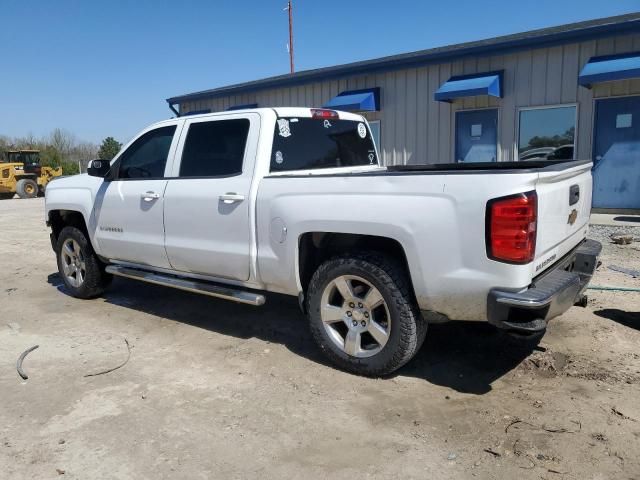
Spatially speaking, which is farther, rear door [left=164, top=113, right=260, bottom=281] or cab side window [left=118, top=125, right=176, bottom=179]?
cab side window [left=118, top=125, right=176, bottom=179]

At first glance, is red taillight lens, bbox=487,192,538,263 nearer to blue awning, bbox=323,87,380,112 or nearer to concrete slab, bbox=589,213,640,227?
concrete slab, bbox=589,213,640,227

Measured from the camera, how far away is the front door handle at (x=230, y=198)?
4.20 metres

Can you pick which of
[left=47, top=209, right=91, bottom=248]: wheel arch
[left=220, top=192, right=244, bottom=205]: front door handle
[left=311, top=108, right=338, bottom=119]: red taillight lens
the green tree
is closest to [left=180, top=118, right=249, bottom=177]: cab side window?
[left=220, top=192, right=244, bottom=205]: front door handle

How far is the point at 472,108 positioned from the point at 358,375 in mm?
9628

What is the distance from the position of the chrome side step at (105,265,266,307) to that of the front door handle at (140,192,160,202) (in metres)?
0.74

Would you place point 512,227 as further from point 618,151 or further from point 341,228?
point 618,151

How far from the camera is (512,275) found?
10.1ft

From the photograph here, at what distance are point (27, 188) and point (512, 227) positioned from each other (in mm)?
29417

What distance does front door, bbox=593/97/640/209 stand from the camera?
1042 cm

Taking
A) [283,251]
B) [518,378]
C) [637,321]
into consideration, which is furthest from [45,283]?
[637,321]

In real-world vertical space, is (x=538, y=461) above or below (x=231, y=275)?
below

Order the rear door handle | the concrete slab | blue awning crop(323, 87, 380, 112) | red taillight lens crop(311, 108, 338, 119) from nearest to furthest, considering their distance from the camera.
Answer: the rear door handle → red taillight lens crop(311, 108, 338, 119) → the concrete slab → blue awning crop(323, 87, 380, 112)

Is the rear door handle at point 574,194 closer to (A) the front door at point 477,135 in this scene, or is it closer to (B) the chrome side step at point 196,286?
(B) the chrome side step at point 196,286

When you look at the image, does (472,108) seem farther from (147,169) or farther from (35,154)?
(35,154)
